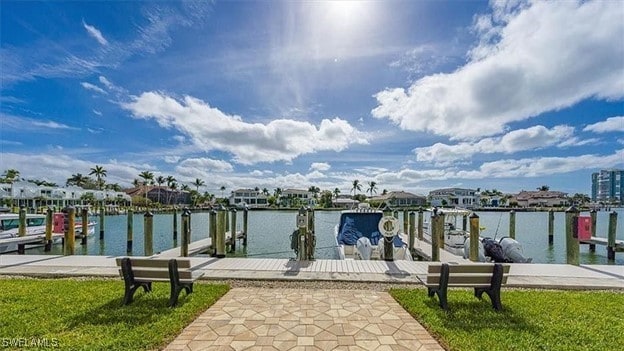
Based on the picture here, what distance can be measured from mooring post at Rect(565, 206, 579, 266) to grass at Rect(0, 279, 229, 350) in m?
9.95

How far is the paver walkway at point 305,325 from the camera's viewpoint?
4.19m

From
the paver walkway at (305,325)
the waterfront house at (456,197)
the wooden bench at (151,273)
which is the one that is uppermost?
the wooden bench at (151,273)

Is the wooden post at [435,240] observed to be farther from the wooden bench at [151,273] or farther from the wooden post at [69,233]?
the wooden post at [69,233]

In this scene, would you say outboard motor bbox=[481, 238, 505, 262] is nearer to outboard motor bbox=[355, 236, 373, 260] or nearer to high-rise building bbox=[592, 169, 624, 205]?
outboard motor bbox=[355, 236, 373, 260]

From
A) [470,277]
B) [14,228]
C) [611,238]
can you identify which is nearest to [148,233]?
[470,277]

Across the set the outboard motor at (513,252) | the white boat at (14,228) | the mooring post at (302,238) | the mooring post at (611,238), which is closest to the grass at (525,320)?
the mooring post at (302,238)

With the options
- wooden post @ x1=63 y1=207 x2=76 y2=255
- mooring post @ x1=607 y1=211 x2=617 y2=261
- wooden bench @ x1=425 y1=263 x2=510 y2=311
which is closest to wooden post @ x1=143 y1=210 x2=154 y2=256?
wooden post @ x1=63 y1=207 x2=76 y2=255

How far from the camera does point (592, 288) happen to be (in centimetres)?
732

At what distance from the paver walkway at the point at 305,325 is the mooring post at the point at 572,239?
7047 mm

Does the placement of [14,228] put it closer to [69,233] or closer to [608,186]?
[69,233]

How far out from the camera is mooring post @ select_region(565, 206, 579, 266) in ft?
31.8

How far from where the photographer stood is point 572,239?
990cm

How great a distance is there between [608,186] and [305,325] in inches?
6078

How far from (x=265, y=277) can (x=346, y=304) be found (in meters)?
2.70
